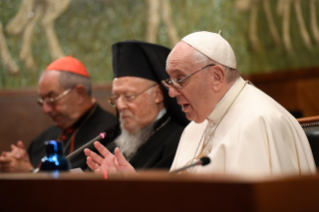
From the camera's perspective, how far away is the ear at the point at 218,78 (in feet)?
9.09

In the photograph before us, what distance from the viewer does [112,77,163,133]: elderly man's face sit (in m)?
4.02

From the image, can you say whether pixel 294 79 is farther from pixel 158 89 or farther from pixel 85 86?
pixel 85 86

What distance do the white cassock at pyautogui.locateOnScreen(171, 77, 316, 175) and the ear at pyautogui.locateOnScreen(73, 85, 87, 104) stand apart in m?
2.64

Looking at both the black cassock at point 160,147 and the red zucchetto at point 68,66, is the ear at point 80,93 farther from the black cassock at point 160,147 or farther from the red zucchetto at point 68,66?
the black cassock at point 160,147

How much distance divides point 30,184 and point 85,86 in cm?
377

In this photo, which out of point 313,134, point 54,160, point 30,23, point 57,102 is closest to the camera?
point 54,160

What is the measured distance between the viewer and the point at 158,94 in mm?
4086

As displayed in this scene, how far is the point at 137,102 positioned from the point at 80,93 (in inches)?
51.3

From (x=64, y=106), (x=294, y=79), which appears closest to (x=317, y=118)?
(x=294, y=79)

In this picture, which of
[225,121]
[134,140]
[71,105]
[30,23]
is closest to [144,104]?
[134,140]

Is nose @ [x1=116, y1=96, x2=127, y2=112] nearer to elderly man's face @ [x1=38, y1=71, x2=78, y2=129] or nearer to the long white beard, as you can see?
the long white beard

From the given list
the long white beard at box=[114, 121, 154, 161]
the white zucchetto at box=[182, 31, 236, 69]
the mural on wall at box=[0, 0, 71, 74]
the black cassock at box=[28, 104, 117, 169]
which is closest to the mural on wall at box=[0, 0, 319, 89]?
the mural on wall at box=[0, 0, 71, 74]

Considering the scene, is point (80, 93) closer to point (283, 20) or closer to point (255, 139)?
point (283, 20)

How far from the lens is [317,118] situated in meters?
2.64
